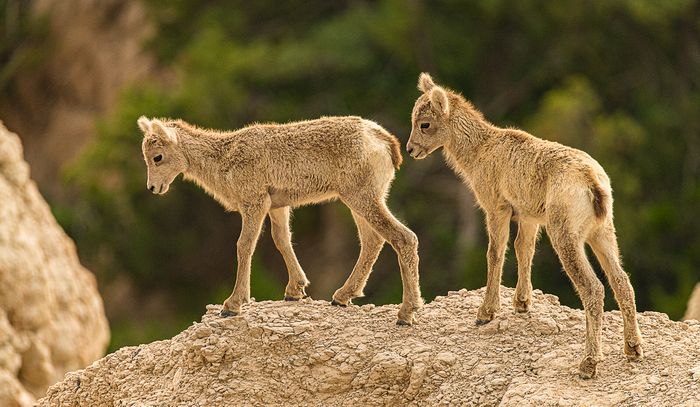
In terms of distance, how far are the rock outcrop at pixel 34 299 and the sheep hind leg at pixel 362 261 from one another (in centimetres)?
516

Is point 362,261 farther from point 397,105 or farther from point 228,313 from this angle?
point 397,105

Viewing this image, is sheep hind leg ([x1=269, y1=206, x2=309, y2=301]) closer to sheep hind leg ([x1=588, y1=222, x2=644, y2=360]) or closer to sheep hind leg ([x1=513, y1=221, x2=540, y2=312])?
sheep hind leg ([x1=513, y1=221, x2=540, y2=312])

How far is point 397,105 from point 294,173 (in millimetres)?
19671

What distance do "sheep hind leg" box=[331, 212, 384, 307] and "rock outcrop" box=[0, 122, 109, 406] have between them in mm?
5164

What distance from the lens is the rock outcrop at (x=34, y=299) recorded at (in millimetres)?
19641

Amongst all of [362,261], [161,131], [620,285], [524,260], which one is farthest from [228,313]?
[620,285]

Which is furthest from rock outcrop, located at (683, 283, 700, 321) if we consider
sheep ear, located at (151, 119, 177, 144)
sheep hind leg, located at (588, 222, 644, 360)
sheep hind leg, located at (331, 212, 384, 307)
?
sheep ear, located at (151, 119, 177, 144)

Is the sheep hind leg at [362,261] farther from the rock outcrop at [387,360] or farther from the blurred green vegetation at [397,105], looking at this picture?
the blurred green vegetation at [397,105]

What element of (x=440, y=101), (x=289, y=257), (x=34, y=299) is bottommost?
(x=289, y=257)

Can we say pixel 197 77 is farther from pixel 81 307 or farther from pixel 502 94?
pixel 81 307

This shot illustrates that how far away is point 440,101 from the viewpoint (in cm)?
1627

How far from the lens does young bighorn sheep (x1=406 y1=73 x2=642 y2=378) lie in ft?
47.2

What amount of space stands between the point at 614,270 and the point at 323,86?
23.1m

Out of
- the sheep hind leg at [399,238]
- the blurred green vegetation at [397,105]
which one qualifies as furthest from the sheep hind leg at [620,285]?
the blurred green vegetation at [397,105]
